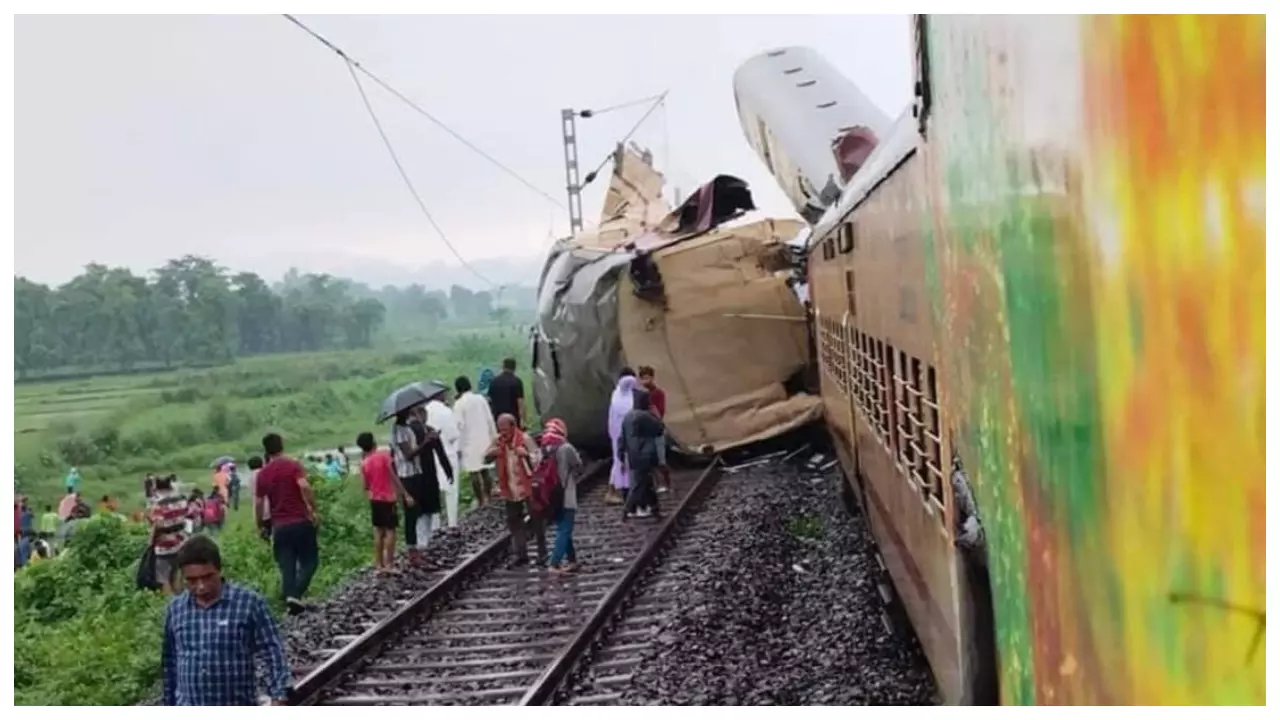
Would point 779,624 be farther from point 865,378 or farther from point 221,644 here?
point 221,644

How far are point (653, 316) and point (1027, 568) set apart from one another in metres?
9.68

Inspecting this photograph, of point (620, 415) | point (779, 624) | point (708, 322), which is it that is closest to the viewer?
point (779, 624)

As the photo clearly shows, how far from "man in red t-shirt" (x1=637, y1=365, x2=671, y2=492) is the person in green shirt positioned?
13.7ft

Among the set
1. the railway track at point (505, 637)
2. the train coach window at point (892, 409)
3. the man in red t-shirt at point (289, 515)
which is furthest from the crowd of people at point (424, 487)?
the train coach window at point (892, 409)

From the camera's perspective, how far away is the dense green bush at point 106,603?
6609 millimetres

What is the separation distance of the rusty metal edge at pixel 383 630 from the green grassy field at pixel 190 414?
117 cm

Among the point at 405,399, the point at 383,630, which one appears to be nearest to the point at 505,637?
the point at 383,630

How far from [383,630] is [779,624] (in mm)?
1920

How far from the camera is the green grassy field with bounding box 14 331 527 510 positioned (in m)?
6.21

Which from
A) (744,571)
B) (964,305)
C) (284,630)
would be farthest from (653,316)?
(964,305)

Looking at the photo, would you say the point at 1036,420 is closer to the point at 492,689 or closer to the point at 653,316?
the point at 492,689

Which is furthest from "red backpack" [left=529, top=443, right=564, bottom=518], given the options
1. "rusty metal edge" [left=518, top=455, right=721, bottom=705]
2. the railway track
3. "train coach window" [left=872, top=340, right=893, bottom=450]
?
"train coach window" [left=872, top=340, right=893, bottom=450]

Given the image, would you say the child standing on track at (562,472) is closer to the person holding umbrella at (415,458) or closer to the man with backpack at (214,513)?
the person holding umbrella at (415,458)

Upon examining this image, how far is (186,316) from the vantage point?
27.1 feet
